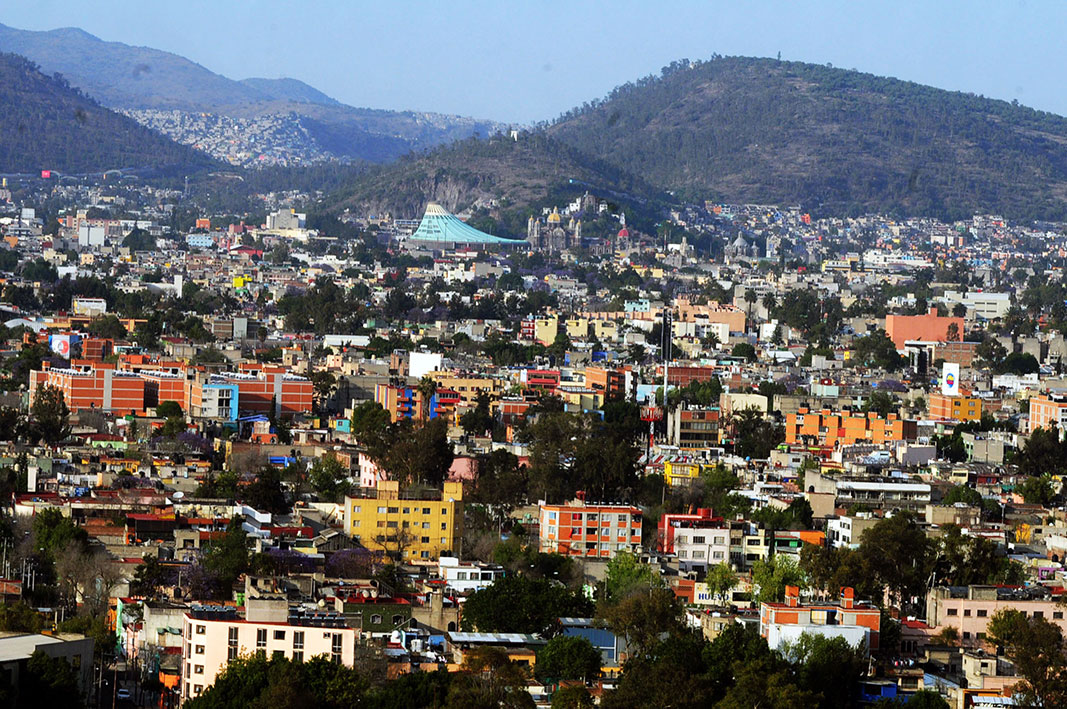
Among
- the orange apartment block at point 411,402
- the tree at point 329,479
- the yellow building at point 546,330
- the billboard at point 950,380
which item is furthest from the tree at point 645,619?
the yellow building at point 546,330

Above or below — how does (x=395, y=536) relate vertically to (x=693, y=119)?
below

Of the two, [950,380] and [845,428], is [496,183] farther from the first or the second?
[845,428]

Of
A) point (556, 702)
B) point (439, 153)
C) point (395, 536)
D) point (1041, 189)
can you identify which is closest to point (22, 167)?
point (439, 153)

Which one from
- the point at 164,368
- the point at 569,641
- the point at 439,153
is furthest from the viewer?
the point at 439,153

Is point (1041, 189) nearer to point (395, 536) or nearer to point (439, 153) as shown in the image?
point (439, 153)

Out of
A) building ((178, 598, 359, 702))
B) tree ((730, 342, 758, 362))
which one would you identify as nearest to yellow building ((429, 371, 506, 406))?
tree ((730, 342, 758, 362))

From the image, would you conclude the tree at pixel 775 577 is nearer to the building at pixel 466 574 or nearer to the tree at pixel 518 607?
the tree at pixel 518 607
